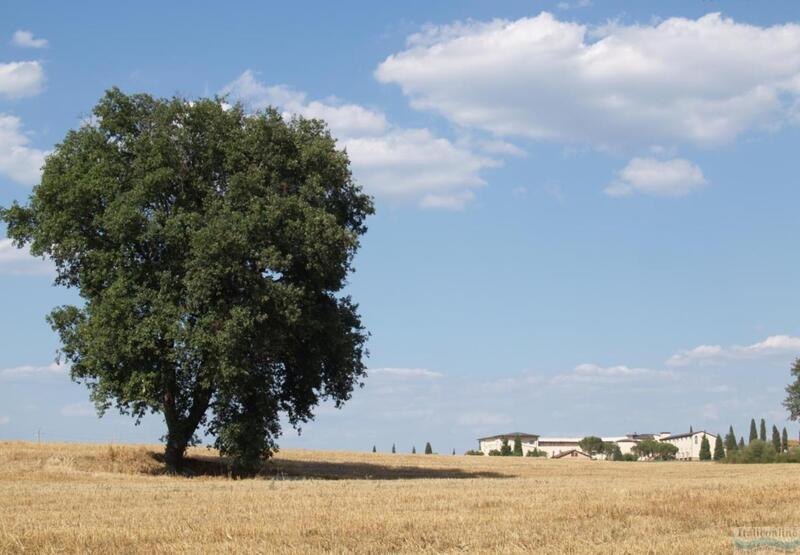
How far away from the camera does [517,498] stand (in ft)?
69.1

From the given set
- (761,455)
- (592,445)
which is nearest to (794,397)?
(761,455)

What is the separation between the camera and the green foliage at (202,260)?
3531cm

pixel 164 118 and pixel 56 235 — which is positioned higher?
pixel 164 118

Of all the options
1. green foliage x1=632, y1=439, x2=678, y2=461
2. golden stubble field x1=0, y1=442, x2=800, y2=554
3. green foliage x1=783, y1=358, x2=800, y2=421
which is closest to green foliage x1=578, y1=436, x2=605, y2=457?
green foliage x1=632, y1=439, x2=678, y2=461

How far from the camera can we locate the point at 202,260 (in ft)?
114

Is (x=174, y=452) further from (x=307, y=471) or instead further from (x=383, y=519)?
(x=383, y=519)

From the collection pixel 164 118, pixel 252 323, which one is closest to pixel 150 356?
pixel 252 323

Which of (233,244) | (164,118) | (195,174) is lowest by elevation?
(233,244)

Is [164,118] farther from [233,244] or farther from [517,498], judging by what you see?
[517,498]

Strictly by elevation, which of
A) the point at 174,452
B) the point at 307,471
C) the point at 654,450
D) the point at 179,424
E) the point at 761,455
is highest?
the point at 179,424

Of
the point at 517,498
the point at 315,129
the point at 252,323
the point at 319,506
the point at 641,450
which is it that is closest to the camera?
the point at 319,506

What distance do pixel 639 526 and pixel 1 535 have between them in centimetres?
1088

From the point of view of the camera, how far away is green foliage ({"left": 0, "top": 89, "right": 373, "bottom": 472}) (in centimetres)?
3531

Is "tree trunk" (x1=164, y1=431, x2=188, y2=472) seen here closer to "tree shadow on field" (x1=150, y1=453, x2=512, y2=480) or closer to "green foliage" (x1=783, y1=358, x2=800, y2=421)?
"tree shadow on field" (x1=150, y1=453, x2=512, y2=480)
